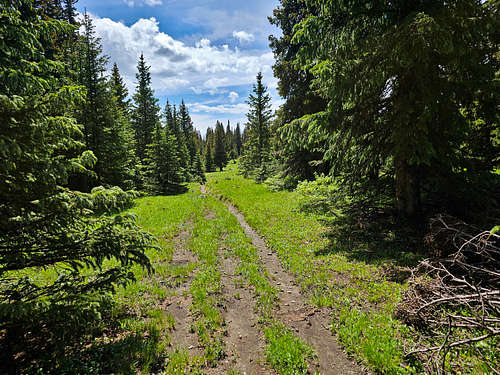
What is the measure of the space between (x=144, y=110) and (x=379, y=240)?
36.9 m

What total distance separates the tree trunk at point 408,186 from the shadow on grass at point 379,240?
1.91 feet

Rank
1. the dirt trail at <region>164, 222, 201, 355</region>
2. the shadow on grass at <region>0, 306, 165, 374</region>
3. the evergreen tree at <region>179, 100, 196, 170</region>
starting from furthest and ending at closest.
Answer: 1. the evergreen tree at <region>179, 100, 196, 170</region>
2. the dirt trail at <region>164, 222, 201, 355</region>
3. the shadow on grass at <region>0, 306, 165, 374</region>

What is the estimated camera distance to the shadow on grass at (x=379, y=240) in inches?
276

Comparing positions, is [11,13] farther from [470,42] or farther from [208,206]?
[208,206]

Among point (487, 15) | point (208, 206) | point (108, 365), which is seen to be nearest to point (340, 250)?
point (108, 365)

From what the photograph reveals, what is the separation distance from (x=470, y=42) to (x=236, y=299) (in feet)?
34.5

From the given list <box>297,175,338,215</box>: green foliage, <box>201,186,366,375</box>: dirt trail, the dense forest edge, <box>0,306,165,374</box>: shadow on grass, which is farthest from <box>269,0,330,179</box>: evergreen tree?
<box>0,306,165,374</box>: shadow on grass

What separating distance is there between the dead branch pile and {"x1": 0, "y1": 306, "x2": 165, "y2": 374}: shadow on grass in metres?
5.04

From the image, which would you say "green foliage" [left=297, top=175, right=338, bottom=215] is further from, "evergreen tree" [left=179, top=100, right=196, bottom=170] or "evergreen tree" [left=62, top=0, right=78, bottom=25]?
"evergreen tree" [left=179, top=100, right=196, bottom=170]

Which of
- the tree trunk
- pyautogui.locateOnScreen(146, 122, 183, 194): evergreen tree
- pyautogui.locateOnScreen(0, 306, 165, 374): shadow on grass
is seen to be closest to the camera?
pyautogui.locateOnScreen(0, 306, 165, 374): shadow on grass

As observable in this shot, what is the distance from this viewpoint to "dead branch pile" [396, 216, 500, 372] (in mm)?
3711

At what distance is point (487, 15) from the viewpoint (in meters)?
5.84

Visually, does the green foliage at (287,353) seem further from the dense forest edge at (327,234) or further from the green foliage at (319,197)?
the green foliage at (319,197)

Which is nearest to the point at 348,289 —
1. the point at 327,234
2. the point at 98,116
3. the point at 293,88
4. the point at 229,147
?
the point at 327,234
